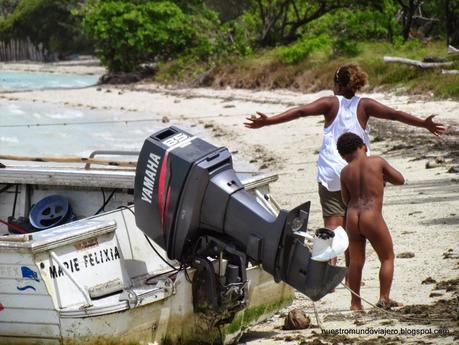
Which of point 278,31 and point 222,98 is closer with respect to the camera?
point 222,98

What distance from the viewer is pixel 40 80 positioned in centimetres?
5066

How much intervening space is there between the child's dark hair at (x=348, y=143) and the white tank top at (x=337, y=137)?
36cm

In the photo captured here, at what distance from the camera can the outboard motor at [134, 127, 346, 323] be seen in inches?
257

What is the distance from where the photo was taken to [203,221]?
680 cm

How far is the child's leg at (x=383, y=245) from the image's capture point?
24.2ft

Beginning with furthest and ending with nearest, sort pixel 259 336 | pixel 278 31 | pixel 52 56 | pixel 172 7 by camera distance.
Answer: pixel 52 56, pixel 172 7, pixel 278 31, pixel 259 336

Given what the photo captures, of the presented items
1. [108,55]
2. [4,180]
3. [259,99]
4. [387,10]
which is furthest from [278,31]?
[4,180]

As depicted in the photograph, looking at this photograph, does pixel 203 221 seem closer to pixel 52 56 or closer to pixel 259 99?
pixel 259 99

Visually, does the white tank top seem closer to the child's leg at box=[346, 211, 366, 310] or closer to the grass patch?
the child's leg at box=[346, 211, 366, 310]

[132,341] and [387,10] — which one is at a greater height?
Answer: [132,341]

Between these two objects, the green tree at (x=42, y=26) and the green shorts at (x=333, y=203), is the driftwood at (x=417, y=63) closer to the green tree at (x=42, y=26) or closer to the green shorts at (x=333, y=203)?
the green shorts at (x=333, y=203)

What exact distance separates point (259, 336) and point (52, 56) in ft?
199

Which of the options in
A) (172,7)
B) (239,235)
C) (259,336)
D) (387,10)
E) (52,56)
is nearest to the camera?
(239,235)

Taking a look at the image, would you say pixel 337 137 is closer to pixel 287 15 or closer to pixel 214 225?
pixel 214 225
